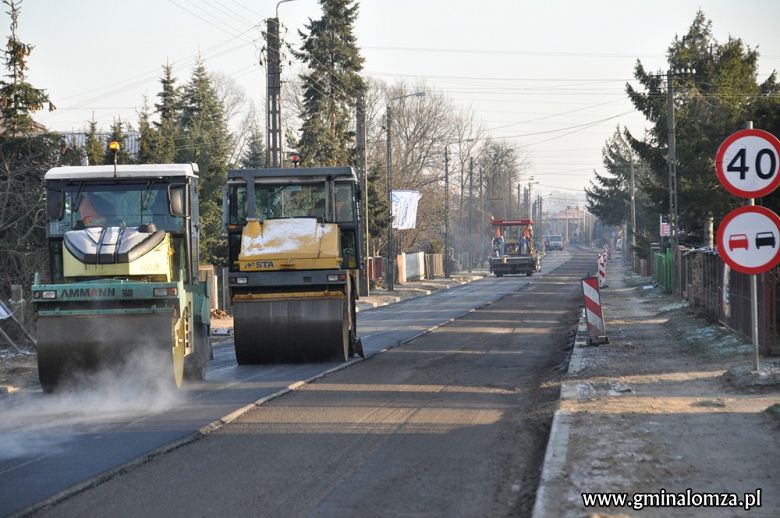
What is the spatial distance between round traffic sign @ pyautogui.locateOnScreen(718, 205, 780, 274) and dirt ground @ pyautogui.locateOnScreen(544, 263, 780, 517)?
5.07ft

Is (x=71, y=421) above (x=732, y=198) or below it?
below

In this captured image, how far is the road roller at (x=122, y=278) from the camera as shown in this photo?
12875mm

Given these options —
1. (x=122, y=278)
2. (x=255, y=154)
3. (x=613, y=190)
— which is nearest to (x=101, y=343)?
(x=122, y=278)

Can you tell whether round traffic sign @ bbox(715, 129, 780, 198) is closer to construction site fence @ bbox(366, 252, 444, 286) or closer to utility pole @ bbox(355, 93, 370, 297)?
utility pole @ bbox(355, 93, 370, 297)

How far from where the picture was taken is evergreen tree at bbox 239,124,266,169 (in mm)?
62284

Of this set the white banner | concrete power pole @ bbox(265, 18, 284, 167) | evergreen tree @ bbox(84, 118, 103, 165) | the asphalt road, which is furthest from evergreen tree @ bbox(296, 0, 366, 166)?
the asphalt road

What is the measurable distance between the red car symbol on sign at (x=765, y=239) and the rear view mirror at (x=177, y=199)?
777 cm

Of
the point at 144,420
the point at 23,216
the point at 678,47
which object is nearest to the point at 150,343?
the point at 144,420

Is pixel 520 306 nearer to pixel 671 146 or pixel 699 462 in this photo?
pixel 671 146

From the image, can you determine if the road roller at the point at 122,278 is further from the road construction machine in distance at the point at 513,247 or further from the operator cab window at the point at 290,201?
the road construction machine in distance at the point at 513,247

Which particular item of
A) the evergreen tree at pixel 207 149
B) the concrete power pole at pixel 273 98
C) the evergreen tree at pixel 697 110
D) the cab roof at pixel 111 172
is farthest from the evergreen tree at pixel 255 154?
the cab roof at pixel 111 172

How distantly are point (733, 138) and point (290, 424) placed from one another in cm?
596

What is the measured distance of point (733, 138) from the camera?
11555 millimetres

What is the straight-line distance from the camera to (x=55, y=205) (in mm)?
14141
